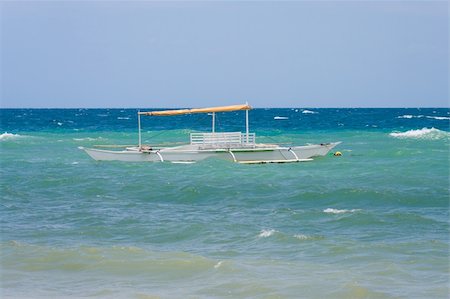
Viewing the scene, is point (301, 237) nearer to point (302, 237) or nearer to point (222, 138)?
point (302, 237)

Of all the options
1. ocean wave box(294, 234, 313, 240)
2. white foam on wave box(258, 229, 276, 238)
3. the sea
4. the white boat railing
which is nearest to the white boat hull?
the white boat railing

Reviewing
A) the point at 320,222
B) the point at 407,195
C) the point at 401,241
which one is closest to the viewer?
A: the point at 401,241

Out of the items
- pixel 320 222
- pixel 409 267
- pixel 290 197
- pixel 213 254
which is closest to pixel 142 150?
pixel 290 197

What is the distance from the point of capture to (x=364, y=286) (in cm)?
1084

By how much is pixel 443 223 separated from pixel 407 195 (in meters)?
4.25

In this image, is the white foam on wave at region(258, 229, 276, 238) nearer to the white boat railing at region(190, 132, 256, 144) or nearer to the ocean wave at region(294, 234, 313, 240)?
the ocean wave at region(294, 234, 313, 240)

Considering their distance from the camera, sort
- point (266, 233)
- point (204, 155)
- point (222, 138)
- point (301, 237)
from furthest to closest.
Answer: point (222, 138) → point (204, 155) → point (266, 233) → point (301, 237)

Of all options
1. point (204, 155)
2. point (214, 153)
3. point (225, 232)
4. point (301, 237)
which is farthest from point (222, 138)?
point (301, 237)

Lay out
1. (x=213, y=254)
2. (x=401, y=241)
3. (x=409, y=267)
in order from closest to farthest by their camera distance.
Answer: (x=409, y=267), (x=213, y=254), (x=401, y=241)

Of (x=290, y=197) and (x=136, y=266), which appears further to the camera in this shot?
(x=290, y=197)

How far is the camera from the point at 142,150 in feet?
98.1

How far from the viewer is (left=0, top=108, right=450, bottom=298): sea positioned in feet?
36.5

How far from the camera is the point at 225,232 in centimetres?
1503

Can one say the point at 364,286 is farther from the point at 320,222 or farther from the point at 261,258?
the point at 320,222
